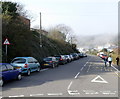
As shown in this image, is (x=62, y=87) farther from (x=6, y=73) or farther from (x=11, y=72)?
(x=11, y=72)

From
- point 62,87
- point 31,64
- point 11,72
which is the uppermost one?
point 31,64

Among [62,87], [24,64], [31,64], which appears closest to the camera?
[62,87]

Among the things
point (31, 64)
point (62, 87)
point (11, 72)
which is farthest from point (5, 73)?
point (31, 64)

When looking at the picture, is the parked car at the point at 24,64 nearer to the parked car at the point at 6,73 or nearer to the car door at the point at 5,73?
the parked car at the point at 6,73

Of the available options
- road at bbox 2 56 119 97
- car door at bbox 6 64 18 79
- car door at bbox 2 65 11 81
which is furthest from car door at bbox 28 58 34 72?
car door at bbox 2 65 11 81

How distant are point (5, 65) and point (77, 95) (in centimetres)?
540

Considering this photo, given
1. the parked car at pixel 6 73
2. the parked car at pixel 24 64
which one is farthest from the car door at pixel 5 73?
the parked car at pixel 24 64

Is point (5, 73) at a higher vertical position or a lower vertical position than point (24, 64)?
lower

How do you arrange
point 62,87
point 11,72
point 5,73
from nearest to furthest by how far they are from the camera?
point 62,87
point 5,73
point 11,72

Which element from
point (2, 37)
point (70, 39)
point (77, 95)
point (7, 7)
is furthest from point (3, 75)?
point (70, 39)

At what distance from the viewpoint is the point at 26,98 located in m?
7.41

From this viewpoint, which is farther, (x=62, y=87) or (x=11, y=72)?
(x=11, y=72)

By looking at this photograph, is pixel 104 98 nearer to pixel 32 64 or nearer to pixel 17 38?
pixel 32 64

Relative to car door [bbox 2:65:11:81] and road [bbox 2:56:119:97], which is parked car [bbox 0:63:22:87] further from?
road [bbox 2:56:119:97]
